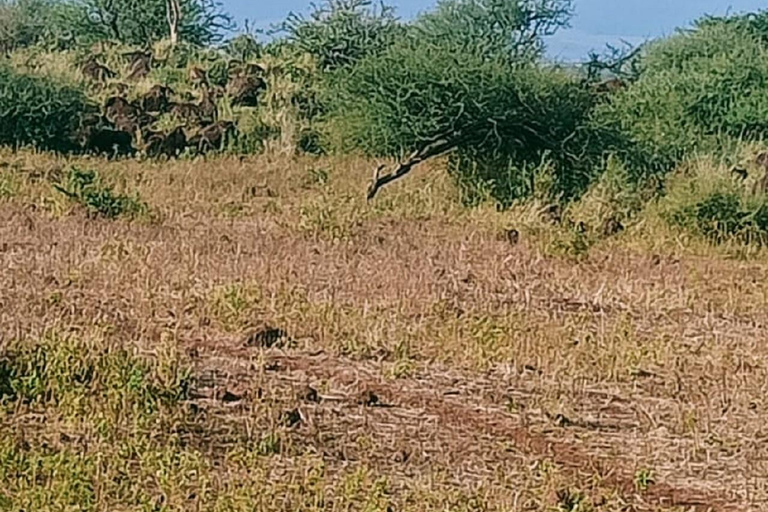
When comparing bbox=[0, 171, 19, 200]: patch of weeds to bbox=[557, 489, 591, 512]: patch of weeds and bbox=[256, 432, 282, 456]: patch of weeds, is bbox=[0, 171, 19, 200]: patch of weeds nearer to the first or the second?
bbox=[256, 432, 282, 456]: patch of weeds

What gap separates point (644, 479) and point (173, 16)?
24.6 meters

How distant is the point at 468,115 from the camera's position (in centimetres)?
1334

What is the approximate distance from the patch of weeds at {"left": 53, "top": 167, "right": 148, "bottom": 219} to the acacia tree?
2.93 metres

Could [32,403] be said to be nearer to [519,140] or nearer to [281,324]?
[281,324]

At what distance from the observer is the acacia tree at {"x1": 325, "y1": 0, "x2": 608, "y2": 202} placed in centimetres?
1335

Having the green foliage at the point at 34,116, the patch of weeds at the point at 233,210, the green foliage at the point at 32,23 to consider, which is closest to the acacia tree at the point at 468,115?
the patch of weeds at the point at 233,210

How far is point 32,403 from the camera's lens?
565 centimetres

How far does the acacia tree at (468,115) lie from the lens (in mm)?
13352

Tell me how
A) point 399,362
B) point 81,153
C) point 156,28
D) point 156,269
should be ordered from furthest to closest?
point 156,28 < point 81,153 < point 156,269 < point 399,362

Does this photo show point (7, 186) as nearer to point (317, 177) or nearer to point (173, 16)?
point (317, 177)

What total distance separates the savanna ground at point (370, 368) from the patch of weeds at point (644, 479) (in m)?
0.03

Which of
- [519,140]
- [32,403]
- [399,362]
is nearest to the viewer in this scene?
[32,403]

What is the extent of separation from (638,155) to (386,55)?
3.09m

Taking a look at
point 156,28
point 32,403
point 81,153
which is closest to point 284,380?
point 32,403
